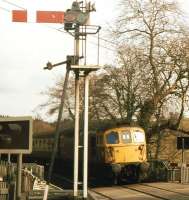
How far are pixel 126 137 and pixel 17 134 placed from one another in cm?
2470

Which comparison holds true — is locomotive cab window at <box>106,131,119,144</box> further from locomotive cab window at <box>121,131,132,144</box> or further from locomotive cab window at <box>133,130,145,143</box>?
locomotive cab window at <box>133,130,145,143</box>

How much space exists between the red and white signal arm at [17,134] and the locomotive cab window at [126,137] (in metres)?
24.5

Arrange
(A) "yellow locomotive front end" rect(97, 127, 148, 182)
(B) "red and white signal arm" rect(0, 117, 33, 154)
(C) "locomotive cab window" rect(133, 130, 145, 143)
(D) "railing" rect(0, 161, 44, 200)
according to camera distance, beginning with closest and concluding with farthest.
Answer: (B) "red and white signal arm" rect(0, 117, 33, 154)
(D) "railing" rect(0, 161, 44, 200)
(A) "yellow locomotive front end" rect(97, 127, 148, 182)
(C) "locomotive cab window" rect(133, 130, 145, 143)

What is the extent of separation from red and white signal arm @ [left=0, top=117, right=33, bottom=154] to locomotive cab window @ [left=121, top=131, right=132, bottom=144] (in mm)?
24520

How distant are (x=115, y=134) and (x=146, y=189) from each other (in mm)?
5055

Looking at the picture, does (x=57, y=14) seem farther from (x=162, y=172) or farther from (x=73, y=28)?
(x=162, y=172)

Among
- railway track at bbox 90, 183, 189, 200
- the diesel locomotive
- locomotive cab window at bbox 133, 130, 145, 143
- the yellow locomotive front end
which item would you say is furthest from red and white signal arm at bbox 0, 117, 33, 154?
locomotive cab window at bbox 133, 130, 145, 143

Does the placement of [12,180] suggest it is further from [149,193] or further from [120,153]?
[120,153]

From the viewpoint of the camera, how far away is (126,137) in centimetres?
3325

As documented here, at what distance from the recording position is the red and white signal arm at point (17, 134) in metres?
8.67

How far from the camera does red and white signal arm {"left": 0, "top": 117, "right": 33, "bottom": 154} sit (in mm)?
8672

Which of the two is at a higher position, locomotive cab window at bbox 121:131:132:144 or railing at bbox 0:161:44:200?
locomotive cab window at bbox 121:131:132:144

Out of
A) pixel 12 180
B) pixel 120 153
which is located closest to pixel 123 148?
pixel 120 153

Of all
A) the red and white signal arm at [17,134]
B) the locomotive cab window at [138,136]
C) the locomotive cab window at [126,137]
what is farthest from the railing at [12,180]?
the locomotive cab window at [138,136]
